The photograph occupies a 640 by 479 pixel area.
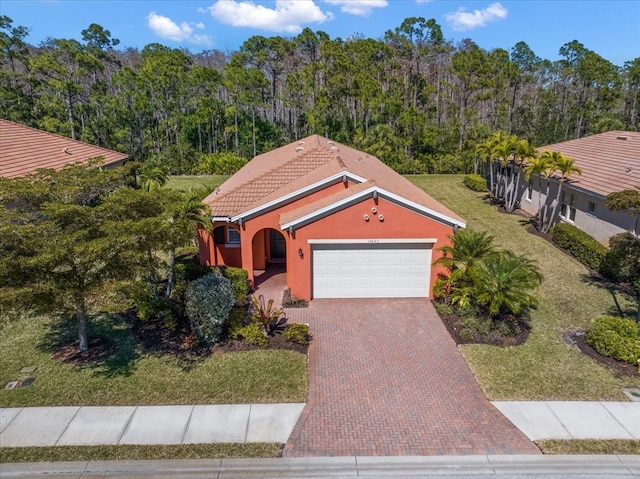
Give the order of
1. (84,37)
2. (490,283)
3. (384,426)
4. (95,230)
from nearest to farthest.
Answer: (384,426)
(95,230)
(490,283)
(84,37)

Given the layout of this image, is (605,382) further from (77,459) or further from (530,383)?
(77,459)

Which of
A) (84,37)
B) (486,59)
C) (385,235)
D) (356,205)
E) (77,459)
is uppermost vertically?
(84,37)

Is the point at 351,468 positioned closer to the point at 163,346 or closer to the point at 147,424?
the point at 147,424

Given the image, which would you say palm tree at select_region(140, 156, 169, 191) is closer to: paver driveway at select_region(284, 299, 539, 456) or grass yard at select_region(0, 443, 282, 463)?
paver driveway at select_region(284, 299, 539, 456)

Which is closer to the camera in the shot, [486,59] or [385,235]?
[385,235]

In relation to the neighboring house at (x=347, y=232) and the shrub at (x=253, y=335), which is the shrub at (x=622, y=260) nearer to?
the neighboring house at (x=347, y=232)

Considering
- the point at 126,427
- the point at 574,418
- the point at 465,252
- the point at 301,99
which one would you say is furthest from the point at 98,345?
the point at 301,99

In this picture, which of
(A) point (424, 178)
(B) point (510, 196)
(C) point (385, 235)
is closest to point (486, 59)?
(A) point (424, 178)

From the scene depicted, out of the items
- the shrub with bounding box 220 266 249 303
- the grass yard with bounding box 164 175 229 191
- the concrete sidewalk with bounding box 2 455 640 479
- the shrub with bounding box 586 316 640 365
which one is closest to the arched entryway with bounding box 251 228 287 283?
the shrub with bounding box 220 266 249 303
